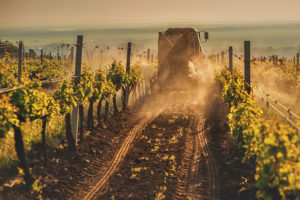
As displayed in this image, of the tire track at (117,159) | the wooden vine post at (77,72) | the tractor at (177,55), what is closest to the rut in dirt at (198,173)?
the tire track at (117,159)

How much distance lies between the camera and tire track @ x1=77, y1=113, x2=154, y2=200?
8727 mm

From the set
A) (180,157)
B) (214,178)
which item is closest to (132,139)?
(180,157)

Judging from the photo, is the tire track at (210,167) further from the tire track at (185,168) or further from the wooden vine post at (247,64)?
the wooden vine post at (247,64)

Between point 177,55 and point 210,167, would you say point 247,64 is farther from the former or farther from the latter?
point 177,55

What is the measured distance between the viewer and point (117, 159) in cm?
1091

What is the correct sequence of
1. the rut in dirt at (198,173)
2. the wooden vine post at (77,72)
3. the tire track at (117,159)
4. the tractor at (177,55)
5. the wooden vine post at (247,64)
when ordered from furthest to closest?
the tractor at (177,55) < the wooden vine post at (77,72) < the wooden vine post at (247,64) < the tire track at (117,159) < the rut in dirt at (198,173)

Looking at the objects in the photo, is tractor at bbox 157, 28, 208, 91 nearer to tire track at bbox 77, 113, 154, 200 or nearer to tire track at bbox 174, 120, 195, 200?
tire track at bbox 77, 113, 154, 200

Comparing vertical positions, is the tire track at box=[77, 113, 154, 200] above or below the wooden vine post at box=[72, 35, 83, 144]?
below

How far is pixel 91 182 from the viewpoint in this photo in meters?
9.33

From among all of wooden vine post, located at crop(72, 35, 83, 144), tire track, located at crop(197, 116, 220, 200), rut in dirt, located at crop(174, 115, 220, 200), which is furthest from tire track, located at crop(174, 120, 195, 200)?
wooden vine post, located at crop(72, 35, 83, 144)

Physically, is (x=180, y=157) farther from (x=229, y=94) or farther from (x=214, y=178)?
(x=229, y=94)

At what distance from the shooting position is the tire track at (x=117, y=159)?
8.73m

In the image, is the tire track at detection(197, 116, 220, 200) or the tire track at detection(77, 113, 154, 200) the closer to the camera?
the tire track at detection(197, 116, 220, 200)

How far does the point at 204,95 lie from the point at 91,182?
1363 centimetres
